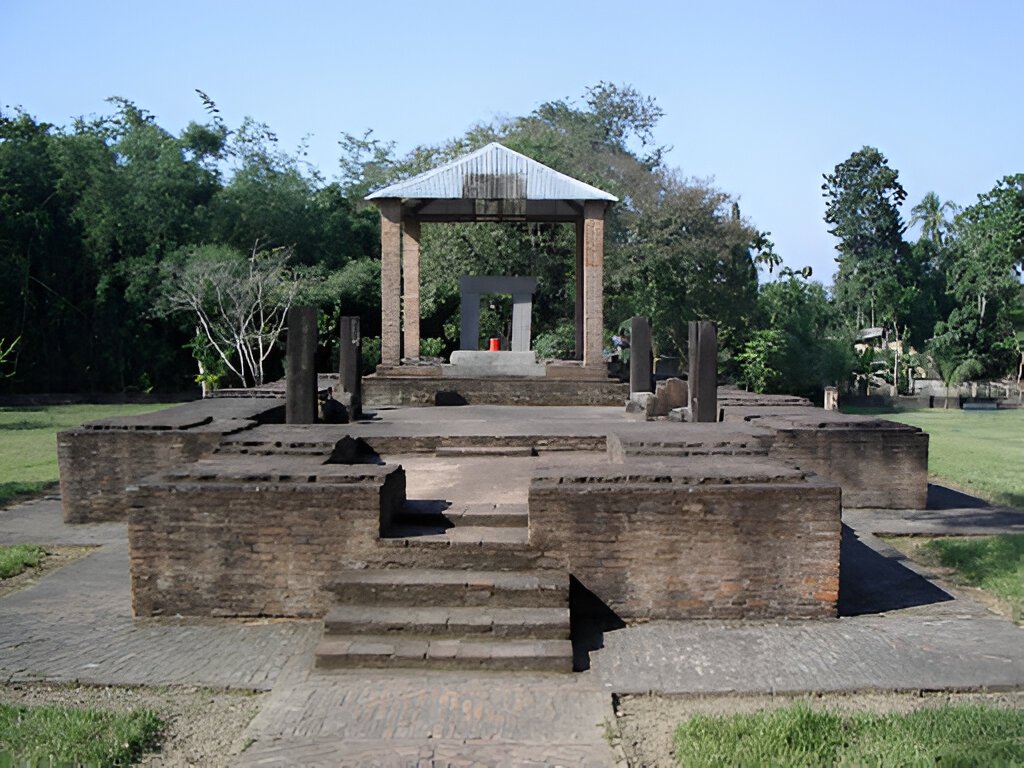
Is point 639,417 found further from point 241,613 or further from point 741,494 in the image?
point 241,613

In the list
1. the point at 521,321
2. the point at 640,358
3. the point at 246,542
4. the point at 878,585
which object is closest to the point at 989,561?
the point at 878,585

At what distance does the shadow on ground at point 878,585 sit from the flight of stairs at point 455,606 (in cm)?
A: 212

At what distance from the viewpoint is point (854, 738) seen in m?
4.17

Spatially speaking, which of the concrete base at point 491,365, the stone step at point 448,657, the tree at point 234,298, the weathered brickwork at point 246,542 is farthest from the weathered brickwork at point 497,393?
the stone step at point 448,657

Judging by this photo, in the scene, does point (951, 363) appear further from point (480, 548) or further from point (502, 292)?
point (480, 548)

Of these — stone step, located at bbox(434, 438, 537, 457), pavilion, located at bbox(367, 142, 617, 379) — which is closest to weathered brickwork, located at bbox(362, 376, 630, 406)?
pavilion, located at bbox(367, 142, 617, 379)

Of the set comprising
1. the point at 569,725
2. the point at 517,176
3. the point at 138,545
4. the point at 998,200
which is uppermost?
the point at 998,200

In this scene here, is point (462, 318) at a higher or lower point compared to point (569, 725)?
higher

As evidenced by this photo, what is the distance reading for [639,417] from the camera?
12258mm

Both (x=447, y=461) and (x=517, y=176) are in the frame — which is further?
(x=517, y=176)

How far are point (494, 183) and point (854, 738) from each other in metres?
13.1

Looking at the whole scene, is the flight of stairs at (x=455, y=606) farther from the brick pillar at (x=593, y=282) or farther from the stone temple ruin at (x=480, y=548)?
the brick pillar at (x=593, y=282)

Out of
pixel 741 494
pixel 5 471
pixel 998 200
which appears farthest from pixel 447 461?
pixel 998 200

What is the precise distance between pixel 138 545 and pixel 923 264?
4017 centimetres
